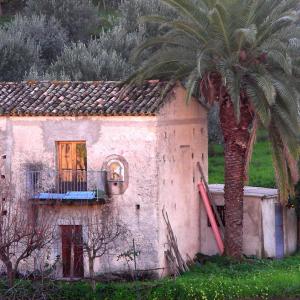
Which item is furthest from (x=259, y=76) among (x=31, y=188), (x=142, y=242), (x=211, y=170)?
(x=211, y=170)

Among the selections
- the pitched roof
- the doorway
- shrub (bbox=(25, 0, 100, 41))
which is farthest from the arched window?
shrub (bbox=(25, 0, 100, 41))

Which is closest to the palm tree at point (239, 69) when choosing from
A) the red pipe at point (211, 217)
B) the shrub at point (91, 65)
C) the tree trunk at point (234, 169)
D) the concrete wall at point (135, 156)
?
the tree trunk at point (234, 169)

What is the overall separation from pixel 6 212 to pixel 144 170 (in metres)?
4.42

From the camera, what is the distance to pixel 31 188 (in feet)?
85.8

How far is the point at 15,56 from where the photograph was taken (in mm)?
39188

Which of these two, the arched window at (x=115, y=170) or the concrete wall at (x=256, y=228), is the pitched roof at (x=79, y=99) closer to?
the arched window at (x=115, y=170)

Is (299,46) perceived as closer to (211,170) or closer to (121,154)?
(121,154)

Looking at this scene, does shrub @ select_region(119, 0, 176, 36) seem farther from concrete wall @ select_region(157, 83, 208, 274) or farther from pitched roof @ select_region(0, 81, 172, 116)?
pitched roof @ select_region(0, 81, 172, 116)

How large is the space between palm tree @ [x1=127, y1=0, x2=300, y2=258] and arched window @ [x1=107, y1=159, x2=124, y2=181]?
96.2 inches

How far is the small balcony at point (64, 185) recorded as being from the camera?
2556 centimetres

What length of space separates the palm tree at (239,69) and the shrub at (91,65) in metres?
11.1

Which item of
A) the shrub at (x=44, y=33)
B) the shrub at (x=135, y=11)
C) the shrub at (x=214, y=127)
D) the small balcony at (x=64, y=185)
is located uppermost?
the shrub at (x=135, y=11)

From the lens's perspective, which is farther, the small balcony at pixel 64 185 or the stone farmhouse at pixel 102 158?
the small balcony at pixel 64 185

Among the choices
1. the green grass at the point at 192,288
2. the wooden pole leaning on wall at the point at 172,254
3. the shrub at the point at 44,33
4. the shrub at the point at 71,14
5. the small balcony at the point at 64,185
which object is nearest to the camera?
the green grass at the point at 192,288
